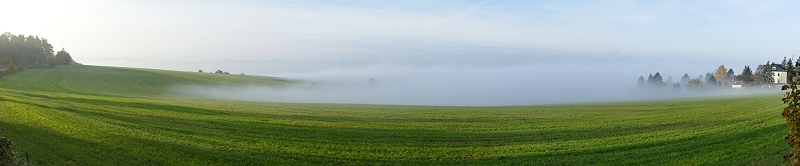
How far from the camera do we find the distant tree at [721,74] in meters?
138

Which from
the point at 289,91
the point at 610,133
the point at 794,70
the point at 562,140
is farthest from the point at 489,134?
the point at 289,91

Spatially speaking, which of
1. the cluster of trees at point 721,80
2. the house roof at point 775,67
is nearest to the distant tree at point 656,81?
the cluster of trees at point 721,80

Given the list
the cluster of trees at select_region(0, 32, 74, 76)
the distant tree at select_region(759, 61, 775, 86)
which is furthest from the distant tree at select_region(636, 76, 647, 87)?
the cluster of trees at select_region(0, 32, 74, 76)

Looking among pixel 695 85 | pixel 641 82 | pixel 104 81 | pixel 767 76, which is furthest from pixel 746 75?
pixel 104 81

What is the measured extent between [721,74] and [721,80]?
201cm

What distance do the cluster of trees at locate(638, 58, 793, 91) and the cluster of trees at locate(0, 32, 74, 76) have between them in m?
134

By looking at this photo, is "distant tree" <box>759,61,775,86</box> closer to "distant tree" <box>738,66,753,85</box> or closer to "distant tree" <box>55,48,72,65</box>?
"distant tree" <box>738,66,753,85</box>

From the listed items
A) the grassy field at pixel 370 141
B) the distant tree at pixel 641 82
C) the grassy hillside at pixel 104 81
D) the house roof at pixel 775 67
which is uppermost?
the house roof at pixel 775 67

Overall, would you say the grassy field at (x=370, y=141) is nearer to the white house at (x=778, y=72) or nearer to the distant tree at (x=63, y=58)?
the distant tree at (x=63, y=58)

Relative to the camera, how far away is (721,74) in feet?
457

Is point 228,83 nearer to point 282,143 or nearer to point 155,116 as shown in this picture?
point 155,116

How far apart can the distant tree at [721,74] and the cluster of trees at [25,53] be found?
163 metres

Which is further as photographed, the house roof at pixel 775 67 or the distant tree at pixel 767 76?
the house roof at pixel 775 67

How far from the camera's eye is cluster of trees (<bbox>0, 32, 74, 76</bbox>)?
275 ft
